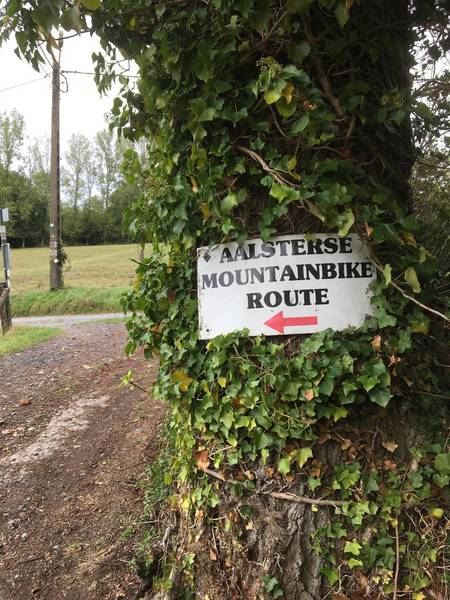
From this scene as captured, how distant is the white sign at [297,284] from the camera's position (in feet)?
6.66

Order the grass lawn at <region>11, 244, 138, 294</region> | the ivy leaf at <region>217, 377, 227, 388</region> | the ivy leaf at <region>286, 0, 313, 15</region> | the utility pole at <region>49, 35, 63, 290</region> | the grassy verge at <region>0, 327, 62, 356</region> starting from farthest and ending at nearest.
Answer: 1. the grass lawn at <region>11, 244, 138, 294</region>
2. the utility pole at <region>49, 35, 63, 290</region>
3. the grassy verge at <region>0, 327, 62, 356</region>
4. the ivy leaf at <region>217, 377, 227, 388</region>
5. the ivy leaf at <region>286, 0, 313, 15</region>

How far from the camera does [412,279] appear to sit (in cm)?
191

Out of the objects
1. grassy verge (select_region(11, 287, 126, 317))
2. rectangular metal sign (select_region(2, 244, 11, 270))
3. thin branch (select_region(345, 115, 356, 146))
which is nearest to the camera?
thin branch (select_region(345, 115, 356, 146))

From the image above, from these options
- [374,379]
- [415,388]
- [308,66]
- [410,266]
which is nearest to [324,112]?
[308,66]

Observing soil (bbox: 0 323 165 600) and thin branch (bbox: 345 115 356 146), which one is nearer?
thin branch (bbox: 345 115 356 146)

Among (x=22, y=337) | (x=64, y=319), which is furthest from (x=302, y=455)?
(x=64, y=319)

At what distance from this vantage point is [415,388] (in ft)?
6.77

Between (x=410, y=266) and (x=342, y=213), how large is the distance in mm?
360

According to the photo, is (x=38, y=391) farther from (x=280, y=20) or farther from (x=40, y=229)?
(x=40, y=229)

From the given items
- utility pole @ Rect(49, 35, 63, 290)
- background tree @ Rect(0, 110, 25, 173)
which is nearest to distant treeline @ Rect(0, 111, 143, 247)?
background tree @ Rect(0, 110, 25, 173)

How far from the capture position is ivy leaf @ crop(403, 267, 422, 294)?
1891mm

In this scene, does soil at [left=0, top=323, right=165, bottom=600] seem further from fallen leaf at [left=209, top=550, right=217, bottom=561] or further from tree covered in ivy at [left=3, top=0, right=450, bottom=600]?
tree covered in ivy at [left=3, top=0, right=450, bottom=600]

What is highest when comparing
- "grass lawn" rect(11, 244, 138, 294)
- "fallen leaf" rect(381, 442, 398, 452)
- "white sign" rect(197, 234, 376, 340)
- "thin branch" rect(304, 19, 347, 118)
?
"thin branch" rect(304, 19, 347, 118)

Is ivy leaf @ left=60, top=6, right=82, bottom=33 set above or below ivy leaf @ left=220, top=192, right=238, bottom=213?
above
